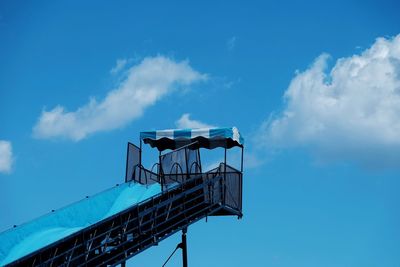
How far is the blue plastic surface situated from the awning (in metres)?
1.59

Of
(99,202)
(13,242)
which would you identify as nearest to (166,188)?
(99,202)

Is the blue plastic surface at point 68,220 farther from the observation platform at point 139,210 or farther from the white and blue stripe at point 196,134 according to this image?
the white and blue stripe at point 196,134

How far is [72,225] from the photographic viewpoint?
2388cm

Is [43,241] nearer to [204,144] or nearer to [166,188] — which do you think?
[166,188]

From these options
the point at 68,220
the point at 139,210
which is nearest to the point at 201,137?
the point at 139,210

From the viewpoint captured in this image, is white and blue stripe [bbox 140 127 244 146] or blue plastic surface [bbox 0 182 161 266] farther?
white and blue stripe [bbox 140 127 244 146]

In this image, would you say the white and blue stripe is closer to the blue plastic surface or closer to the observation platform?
the observation platform

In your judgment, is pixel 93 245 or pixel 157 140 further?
pixel 157 140

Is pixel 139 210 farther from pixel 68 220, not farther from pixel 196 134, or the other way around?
pixel 196 134

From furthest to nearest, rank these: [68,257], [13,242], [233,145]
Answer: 1. [233,145]
2. [13,242]
3. [68,257]

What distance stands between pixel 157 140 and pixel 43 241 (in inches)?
248

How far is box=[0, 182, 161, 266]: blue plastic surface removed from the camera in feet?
69.8

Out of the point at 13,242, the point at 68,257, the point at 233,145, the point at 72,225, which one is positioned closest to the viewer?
the point at 68,257

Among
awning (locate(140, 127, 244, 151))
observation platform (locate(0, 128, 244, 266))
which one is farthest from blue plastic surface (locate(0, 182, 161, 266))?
awning (locate(140, 127, 244, 151))
